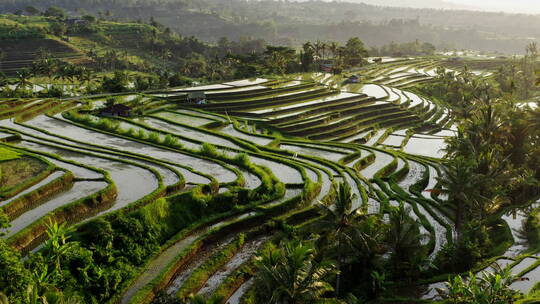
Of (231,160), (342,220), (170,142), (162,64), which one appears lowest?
(231,160)

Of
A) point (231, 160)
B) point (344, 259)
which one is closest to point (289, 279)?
point (344, 259)

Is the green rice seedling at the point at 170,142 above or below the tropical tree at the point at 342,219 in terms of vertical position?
below

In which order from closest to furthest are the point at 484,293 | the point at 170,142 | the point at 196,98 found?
the point at 484,293
the point at 170,142
the point at 196,98

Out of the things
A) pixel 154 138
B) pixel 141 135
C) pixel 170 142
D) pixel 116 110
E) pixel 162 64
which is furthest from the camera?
pixel 162 64

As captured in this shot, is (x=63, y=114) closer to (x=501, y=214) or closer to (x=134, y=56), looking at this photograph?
(x=501, y=214)

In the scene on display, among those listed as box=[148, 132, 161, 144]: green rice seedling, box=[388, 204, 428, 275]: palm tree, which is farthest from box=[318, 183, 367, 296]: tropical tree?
box=[148, 132, 161, 144]: green rice seedling

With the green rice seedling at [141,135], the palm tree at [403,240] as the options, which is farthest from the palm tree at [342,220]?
the green rice seedling at [141,135]

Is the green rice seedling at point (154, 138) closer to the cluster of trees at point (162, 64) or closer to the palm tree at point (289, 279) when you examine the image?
the palm tree at point (289, 279)

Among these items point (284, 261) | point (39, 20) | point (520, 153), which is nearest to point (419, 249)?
point (284, 261)

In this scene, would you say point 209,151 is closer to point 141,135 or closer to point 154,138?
point 154,138

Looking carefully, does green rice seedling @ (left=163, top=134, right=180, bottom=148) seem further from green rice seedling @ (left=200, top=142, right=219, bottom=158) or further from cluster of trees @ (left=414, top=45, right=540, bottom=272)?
cluster of trees @ (left=414, top=45, right=540, bottom=272)
